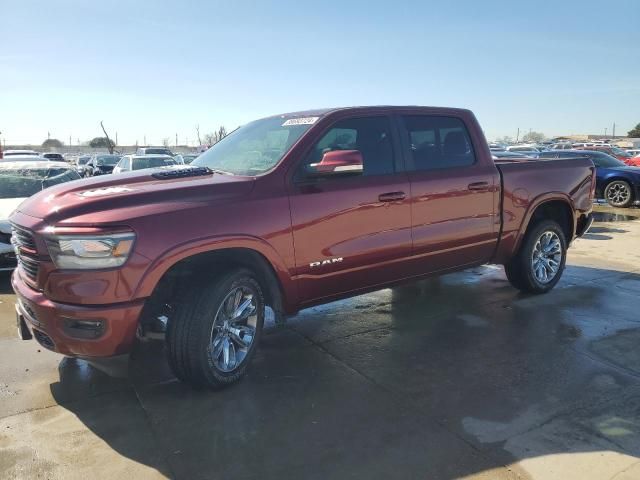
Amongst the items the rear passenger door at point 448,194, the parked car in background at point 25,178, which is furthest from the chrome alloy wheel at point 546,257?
the parked car in background at point 25,178

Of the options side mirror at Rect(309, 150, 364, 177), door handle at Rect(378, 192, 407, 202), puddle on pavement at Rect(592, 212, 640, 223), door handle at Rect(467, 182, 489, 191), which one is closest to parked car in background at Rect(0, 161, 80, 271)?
side mirror at Rect(309, 150, 364, 177)

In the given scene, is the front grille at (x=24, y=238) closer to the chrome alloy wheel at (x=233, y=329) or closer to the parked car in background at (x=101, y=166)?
the chrome alloy wheel at (x=233, y=329)

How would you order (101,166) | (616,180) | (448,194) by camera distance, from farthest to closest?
(101,166)
(616,180)
(448,194)

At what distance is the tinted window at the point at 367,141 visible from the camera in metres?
4.27

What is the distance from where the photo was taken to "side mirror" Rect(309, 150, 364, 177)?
3.85m

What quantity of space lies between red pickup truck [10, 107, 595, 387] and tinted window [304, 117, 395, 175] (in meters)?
0.01

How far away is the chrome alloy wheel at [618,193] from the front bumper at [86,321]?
15.6 m

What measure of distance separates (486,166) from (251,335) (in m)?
2.96

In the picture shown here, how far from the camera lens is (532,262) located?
5.92m

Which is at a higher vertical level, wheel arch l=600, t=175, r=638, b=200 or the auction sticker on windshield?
the auction sticker on windshield

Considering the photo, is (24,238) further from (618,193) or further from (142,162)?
(618,193)

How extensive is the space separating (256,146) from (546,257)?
12.2 ft

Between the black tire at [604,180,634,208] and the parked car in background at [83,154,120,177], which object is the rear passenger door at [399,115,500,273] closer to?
the black tire at [604,180,634,208]

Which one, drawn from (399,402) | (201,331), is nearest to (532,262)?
(399,402)
